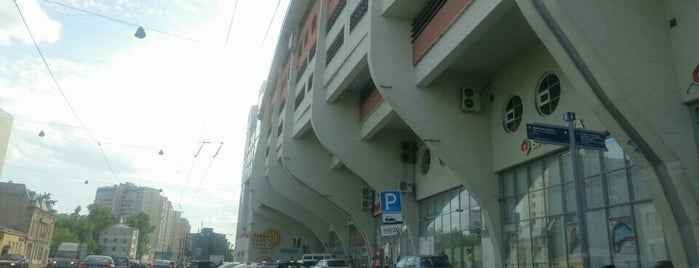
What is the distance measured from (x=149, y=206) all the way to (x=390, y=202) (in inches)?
5391

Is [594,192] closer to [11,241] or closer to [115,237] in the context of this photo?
[11,241]

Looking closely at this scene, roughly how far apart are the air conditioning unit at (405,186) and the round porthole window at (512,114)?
30.2ft

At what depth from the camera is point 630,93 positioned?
34.0 ft

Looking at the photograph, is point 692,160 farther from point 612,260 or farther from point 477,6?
point 477,6

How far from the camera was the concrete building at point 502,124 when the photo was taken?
34.5 ft

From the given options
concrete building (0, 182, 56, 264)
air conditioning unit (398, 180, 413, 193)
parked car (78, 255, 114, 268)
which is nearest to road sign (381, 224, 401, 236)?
air conditioning unit (398, 180, 413, 193)

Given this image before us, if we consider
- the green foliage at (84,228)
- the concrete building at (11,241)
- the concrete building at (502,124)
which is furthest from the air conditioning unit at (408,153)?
the green foliage at (84,228)

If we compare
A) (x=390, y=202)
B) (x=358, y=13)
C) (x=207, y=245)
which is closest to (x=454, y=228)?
(x=390, y=202)

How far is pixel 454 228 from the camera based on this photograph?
23516 millimetres

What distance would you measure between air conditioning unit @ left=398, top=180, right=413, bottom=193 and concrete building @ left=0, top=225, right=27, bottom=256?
47855 mm

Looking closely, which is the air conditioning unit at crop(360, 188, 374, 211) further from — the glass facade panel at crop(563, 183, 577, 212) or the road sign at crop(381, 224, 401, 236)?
the road sign at crop(381, 224, 401, 236)

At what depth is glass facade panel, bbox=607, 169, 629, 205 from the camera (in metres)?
13.6

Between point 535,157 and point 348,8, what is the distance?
14.3 metres

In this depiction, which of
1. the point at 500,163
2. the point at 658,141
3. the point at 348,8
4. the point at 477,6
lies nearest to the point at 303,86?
the point at 348,8
